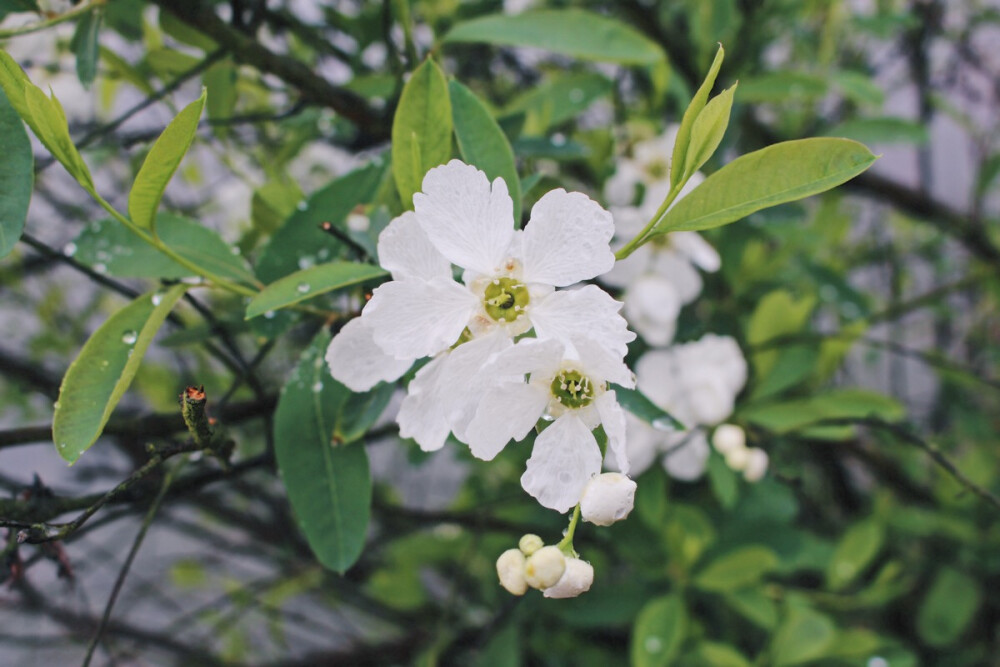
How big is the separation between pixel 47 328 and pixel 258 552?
543 millimetres

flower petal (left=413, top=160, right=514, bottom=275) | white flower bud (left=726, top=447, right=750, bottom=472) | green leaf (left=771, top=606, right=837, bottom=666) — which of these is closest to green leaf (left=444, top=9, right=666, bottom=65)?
flower petal (left=413, top=160, right=514, bottom=275)

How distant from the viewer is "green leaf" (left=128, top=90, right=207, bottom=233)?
0.41 meters

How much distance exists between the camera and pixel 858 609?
4.01 feet

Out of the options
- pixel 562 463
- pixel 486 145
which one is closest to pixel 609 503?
pixel 562 463

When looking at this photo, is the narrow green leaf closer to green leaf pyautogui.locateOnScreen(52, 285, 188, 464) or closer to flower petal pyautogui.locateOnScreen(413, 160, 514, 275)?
flower petal pyautogui.locateOnScreen(413, 160, 514, 275)

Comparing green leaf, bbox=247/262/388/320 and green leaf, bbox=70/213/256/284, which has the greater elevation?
green leaf, bbox=247/262/388/320

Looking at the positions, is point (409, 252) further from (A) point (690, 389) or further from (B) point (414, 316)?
(A) point (690, 389)

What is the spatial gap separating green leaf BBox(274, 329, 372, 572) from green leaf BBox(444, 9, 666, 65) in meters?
0.34

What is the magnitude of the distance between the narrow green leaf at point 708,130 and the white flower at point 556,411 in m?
0.12

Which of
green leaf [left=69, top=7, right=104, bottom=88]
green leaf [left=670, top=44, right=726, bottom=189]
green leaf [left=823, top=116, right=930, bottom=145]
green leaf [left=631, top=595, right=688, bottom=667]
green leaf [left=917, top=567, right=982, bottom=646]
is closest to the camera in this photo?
green leaf [left=670, top=44, right=726, bottom=189]

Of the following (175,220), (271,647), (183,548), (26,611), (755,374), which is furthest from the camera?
(183,548)

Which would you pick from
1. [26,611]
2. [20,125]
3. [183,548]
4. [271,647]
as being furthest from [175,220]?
[183,548]

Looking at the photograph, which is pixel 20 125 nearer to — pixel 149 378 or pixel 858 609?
pixel 149 378

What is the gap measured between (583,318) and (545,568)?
0.46ft
